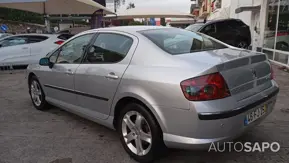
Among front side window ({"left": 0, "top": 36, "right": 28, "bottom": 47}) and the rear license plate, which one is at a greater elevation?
front side window ({"left": 0, "top": 36, "right": 28, "bottom": 47})

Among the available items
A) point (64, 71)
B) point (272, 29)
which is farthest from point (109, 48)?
point (272, 29)

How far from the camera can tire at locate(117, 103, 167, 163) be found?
8.83 feet

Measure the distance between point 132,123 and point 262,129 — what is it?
6.57ft

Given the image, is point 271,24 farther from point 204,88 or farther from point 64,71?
point 204,88

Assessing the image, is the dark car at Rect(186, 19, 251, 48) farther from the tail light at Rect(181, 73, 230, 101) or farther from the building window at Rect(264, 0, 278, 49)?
the tail light at Rect(181, 73, 230, 101)

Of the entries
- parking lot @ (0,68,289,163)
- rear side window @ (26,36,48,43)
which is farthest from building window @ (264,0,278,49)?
rear side window @ (26,36,48,43)

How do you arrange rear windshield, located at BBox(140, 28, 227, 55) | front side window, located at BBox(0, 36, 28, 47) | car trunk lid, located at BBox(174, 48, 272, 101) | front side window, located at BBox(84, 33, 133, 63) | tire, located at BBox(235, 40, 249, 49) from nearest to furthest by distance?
car trunk lid, located at BBox(174, 48, 272, 101), rear windshield, located at BBox(140, 28, 227, 55), front side window, located at BBox(84, 33, 133, 63), front side window, located at BBox(0, 36, 28, 47), tire, located at BBox(235, 40, 249, 49)

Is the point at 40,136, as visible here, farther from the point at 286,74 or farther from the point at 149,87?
the point at 286,74

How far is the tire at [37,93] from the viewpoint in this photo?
480cm

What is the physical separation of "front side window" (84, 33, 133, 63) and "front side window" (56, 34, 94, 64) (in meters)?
0.21

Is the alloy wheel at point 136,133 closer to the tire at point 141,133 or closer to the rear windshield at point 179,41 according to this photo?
the tire at point 141,133

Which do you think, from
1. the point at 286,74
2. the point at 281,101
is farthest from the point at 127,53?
the point at 286,74

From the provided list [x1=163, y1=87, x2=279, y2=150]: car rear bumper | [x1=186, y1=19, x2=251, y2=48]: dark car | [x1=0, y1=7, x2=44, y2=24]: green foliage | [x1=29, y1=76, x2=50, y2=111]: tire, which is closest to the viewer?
[x1=163, y1=87, x2=279, y2=150]: car rear bumper

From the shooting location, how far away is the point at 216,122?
2359 millimetres
